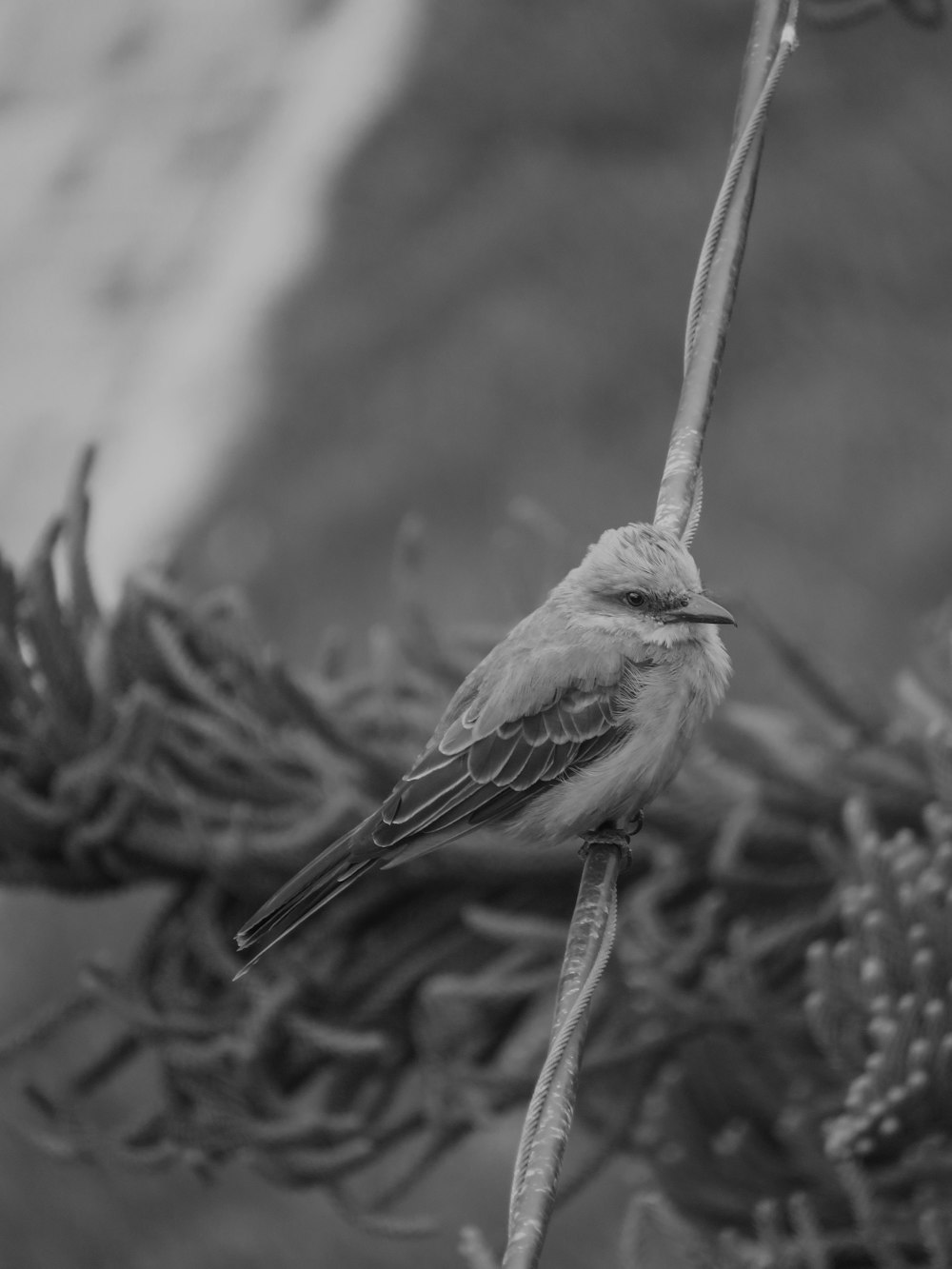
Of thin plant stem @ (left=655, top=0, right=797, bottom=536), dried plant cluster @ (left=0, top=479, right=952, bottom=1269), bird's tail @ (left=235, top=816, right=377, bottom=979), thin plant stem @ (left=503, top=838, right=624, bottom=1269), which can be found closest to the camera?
thin plant stem @ (left=503, top=838, right=624, bottom=1269)

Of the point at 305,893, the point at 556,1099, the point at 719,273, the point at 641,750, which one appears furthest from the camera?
the point at 641,750

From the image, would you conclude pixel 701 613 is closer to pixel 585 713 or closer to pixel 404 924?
pixel 585 713

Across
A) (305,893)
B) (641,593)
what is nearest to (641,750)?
(641,593)

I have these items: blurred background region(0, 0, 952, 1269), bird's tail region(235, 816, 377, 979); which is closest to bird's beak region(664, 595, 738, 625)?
bird's tail region(235, 816, 377, 979)

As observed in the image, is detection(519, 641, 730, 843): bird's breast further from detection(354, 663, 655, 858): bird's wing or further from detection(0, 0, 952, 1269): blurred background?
detection(0, 0, 952, 1269): blurred background

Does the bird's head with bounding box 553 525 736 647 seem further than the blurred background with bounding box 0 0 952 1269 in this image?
No

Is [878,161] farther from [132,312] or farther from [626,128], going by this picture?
[132,312]

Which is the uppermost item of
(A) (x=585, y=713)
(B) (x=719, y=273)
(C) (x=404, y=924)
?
(B) (x=719, y=273)
